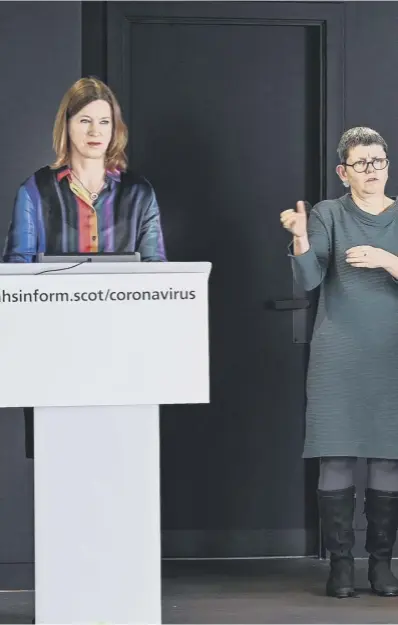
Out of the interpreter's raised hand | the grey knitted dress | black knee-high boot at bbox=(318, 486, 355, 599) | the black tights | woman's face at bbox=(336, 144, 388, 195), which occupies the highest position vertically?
woman's face at bbox=(336, 144, 388, 195)

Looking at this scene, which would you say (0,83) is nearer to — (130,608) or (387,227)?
(387,227)

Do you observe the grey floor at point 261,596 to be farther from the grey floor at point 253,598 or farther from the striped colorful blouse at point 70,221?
the striped colorful blouse at point 70,221

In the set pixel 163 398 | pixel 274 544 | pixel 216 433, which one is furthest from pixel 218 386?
pixel 163 398

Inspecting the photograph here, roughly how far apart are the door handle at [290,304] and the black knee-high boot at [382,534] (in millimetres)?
1145

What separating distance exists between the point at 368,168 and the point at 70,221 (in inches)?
42.6

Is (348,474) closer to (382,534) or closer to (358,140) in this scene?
(382,534)

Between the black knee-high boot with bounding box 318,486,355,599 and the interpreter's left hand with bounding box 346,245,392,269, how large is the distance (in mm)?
818

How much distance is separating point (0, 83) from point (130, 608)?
7.28 feet

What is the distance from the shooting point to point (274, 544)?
512 cm

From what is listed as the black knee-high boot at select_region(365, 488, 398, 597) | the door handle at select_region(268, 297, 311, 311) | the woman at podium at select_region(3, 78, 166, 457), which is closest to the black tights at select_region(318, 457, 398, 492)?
the black knee-high boot at select_region(365, 488, 398, 597)

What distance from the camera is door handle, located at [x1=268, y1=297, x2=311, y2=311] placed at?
5102 mm

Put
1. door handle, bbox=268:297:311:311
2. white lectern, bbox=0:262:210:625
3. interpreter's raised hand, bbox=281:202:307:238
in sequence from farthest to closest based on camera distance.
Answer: door handle, bbox=268:297:311:311 → interpreter's raised hand, bbox=281:202:307:238 → white lectern, bbox=0:262:210:625

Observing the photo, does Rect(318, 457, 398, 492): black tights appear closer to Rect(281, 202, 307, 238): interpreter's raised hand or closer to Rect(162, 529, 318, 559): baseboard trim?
Rect(281, 202, 307, 238): interpreter's raised hand

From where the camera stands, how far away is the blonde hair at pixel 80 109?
13.5ft
